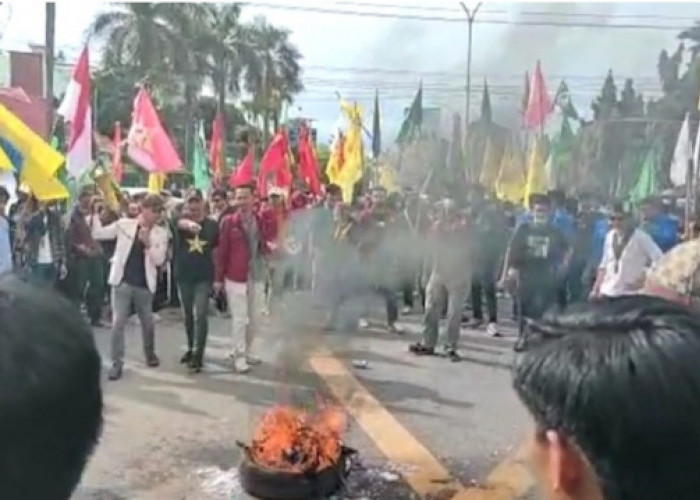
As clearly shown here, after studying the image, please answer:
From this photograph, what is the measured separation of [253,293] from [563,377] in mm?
7830

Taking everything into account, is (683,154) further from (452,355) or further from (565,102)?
(452,355)

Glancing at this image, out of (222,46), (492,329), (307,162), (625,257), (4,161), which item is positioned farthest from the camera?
(222,46)

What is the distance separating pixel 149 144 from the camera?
14.5 metres

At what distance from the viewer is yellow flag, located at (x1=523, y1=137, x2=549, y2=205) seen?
1757cm

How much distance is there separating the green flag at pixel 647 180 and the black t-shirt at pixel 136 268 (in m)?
13.5

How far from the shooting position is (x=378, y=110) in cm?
2430

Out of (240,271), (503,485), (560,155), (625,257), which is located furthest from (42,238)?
(560,155)

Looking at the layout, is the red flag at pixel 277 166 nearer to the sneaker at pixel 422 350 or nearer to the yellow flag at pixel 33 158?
the sneaker at pixel 422 350

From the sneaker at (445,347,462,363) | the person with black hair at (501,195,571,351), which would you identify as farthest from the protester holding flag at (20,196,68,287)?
the person with black hair at (501,195,571,351)

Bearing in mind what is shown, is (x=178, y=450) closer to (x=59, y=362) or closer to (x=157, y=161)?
(x=59, y=362)

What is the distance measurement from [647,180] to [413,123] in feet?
16.2

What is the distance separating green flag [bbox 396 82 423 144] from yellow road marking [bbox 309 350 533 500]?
40.4 ft

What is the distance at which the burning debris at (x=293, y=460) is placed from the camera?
16.9 ft

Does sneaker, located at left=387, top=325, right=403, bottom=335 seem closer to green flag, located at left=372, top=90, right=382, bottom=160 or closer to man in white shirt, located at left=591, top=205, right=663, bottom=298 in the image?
man in white shirt, located at left=591, top=205, right=663, bottom=298
